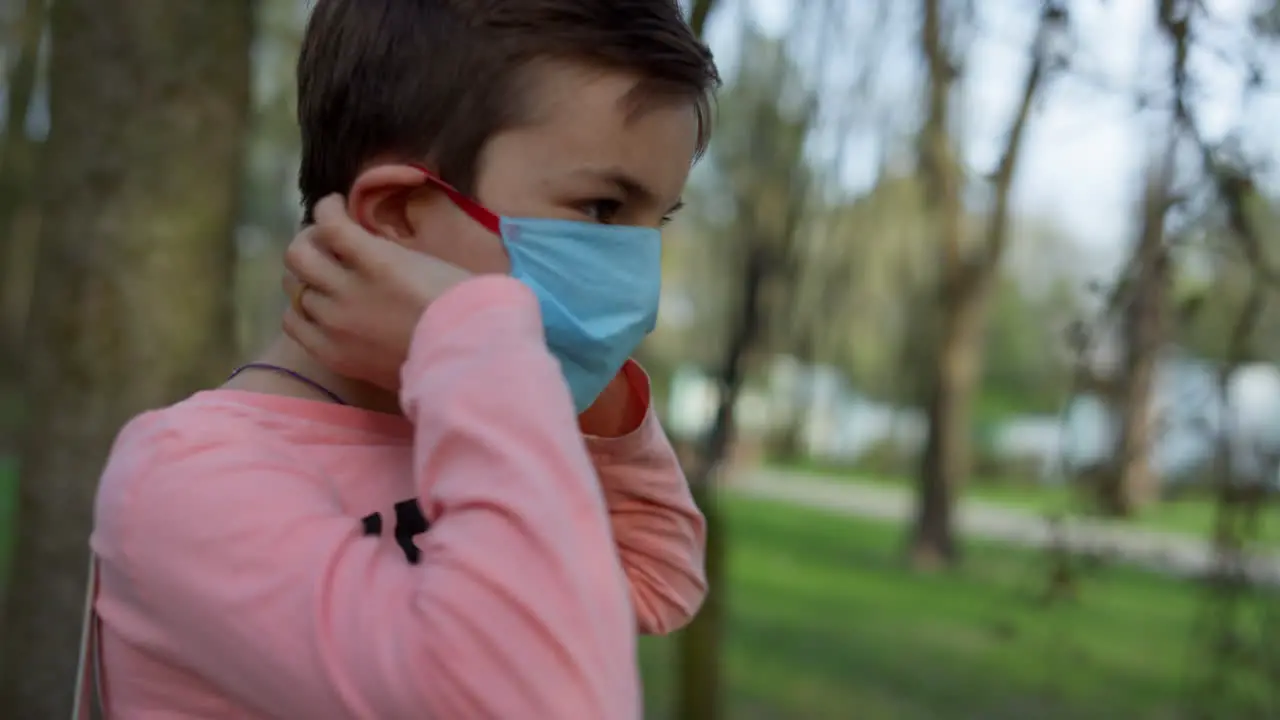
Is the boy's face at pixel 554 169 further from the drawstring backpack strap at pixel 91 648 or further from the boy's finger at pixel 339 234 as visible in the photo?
the drawstring backpack strap at pixel 91 648

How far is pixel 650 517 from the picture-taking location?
1486 millimetres

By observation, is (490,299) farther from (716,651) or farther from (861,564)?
(861,564)

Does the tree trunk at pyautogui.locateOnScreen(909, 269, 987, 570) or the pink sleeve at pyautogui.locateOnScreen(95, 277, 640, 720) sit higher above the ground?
the pink sleeve at pyautogui.locateOnScreen(95, 277, 640, 720)

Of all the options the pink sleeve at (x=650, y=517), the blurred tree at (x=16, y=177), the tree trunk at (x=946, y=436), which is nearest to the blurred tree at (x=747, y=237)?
the pink sleeve at (x=650, y=517)

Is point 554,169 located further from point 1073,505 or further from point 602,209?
point 1073,505

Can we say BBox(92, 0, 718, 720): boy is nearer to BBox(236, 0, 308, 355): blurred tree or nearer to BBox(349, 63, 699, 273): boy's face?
BBox(349, 63, 699, 273): boy's face

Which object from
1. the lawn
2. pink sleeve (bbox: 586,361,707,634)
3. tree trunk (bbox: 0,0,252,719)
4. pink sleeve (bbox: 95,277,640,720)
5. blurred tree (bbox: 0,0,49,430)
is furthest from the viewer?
blurred tree (bbox: 0,0,49,430)

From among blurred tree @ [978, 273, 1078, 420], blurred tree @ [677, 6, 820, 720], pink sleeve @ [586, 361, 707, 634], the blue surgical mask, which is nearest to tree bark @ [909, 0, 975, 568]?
blurred tree @ [677, 6, 820, 720]

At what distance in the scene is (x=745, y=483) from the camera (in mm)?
25328

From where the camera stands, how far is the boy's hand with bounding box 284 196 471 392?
1053 mm

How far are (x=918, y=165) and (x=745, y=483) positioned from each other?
15.8 m

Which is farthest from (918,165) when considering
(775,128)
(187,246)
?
(187,246)

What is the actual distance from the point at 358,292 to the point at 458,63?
0.80 feet

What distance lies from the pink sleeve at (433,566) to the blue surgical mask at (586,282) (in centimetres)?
14
